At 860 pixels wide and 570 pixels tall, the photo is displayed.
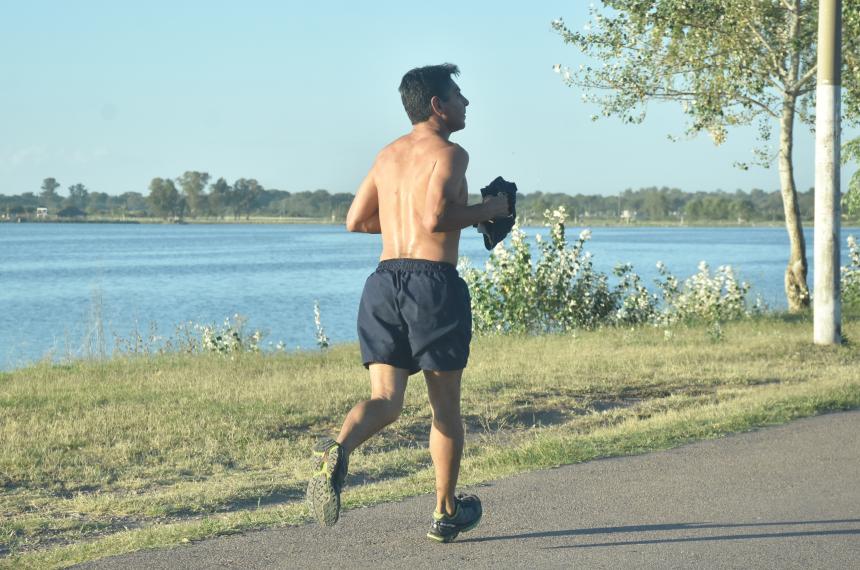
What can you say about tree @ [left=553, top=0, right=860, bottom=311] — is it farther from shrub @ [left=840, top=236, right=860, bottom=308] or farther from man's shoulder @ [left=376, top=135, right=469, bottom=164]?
man's shoulder @ [left=376, top=135, right=469, bottom=164]

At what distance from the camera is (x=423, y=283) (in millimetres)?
5184

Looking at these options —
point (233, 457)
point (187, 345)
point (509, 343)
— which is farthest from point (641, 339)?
point (233, 457)

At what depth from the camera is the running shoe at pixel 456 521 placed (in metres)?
5.42

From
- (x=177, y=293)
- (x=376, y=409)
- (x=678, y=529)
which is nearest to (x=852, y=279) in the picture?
(x=678, y=529)

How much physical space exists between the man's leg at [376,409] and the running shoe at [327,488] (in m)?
0.12

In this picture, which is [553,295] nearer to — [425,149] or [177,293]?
[425,149]

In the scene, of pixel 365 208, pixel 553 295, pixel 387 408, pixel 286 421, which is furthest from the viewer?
pixel 553 295

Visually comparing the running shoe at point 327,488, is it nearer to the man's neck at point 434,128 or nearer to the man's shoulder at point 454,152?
the man's shoulder at point 454,152

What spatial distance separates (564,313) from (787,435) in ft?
30.3

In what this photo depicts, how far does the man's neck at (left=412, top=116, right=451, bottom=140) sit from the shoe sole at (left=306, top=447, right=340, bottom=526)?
1.54 meters

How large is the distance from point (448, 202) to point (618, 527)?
6.14ft

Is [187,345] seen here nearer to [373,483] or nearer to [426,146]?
[373,483]

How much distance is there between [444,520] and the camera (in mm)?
5422

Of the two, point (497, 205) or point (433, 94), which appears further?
point (433, 94)
